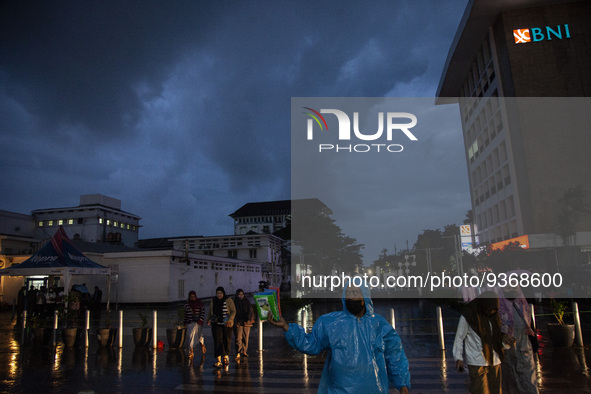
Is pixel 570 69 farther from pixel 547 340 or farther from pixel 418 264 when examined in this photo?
pixel 547 340

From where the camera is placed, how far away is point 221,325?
9.08 meters

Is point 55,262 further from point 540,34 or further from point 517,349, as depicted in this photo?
point 540,34

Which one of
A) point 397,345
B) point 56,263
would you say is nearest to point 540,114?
point 56,263

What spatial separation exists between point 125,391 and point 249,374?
2390 mm

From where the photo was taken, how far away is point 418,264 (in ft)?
124

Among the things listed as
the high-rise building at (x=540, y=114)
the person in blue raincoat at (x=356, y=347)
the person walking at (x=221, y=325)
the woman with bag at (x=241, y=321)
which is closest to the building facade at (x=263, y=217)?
the high-rise building at (x=540, y=114)

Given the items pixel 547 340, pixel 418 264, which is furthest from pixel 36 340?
pixel 418 264

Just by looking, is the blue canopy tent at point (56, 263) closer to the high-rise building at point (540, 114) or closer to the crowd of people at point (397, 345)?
the crowd of people at point (397, 345)

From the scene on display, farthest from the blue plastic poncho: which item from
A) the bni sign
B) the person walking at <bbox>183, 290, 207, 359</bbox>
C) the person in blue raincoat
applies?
the bni sign

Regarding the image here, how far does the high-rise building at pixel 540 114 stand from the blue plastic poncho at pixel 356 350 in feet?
115

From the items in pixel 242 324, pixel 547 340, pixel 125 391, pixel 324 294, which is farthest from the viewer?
pixel 324 294

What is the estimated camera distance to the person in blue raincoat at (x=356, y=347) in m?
3.33

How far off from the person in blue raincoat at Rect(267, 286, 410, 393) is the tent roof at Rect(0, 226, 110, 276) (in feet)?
54.6

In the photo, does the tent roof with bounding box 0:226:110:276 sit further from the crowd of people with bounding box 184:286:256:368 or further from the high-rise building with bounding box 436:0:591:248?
the high-rise building with bounding box 436:0:591:248
